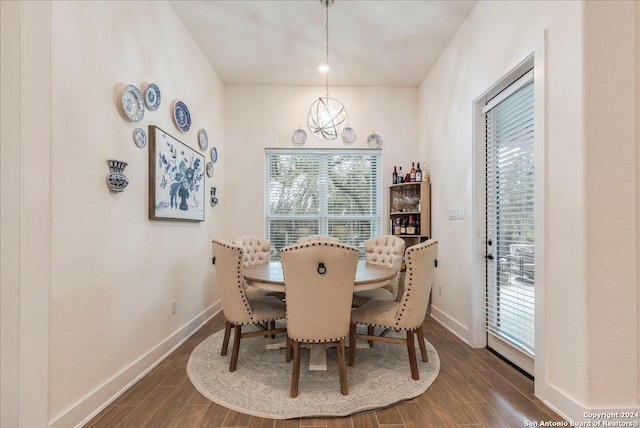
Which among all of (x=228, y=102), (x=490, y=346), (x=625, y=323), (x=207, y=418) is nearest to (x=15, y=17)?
(x=207, y=418)

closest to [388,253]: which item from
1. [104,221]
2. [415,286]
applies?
[415,286]

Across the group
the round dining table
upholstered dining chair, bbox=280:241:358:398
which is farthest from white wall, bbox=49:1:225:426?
upholstered dining chair, bbox=280:241:358:398

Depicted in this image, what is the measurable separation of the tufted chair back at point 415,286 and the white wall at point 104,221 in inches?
74.3

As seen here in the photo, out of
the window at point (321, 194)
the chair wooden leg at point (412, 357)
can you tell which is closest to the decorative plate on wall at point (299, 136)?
the window at point (321, 194)

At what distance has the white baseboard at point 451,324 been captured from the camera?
2889mm

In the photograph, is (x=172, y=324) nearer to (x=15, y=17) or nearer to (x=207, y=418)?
(x=207, y=418)

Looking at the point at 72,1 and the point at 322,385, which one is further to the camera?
the point at 322,385

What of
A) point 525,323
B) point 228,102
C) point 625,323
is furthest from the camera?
point 228,102

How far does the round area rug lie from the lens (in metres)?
1.83

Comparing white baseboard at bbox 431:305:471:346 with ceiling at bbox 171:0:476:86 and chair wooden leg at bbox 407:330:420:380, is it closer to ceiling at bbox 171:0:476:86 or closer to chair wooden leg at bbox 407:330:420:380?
chair wooden leg at bbox 407:330:420:380

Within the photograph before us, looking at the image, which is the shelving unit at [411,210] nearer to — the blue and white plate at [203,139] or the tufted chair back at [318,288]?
the tufted chair back at [318,288]

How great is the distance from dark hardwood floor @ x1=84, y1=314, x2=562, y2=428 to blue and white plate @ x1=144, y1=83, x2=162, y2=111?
205cm

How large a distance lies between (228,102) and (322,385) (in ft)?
12.6

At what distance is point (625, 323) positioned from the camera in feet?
5.26
